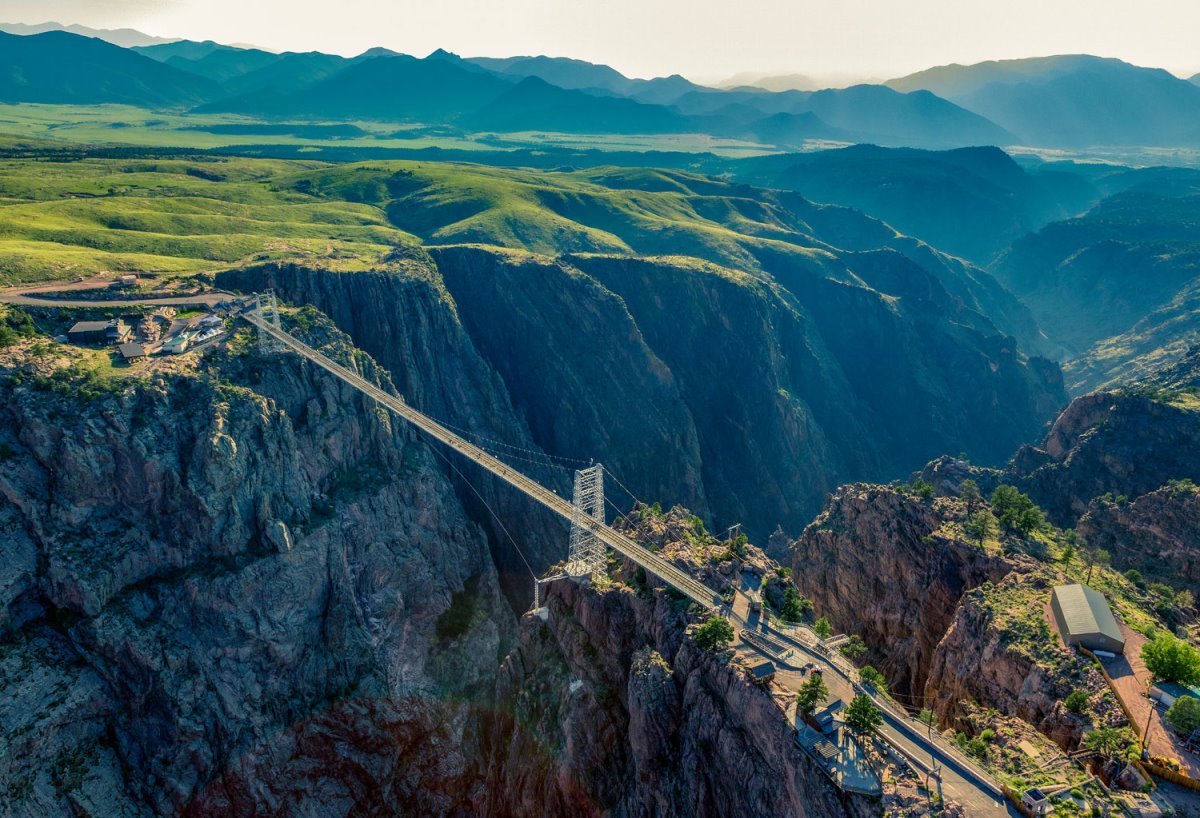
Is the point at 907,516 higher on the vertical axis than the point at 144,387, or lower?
lower

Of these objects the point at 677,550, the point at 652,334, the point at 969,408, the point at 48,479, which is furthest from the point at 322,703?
the point at 969,408

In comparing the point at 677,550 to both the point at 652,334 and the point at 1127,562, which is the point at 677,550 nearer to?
the point at 1127,562

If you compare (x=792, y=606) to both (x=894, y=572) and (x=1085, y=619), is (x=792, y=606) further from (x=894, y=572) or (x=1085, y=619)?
(x=894, y=572)

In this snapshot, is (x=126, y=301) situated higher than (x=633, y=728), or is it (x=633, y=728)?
(x=126, y=301)

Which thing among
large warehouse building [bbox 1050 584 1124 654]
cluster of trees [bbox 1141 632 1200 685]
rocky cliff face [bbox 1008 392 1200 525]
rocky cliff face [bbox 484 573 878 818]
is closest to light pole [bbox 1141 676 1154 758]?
cluster of trees [bbox 1141 632 1200 685]

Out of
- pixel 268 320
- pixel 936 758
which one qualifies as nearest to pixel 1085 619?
pixel 936 758

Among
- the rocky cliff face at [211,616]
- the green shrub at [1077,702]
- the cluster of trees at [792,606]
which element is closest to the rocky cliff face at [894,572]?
the cluster of trees at [792,606]
